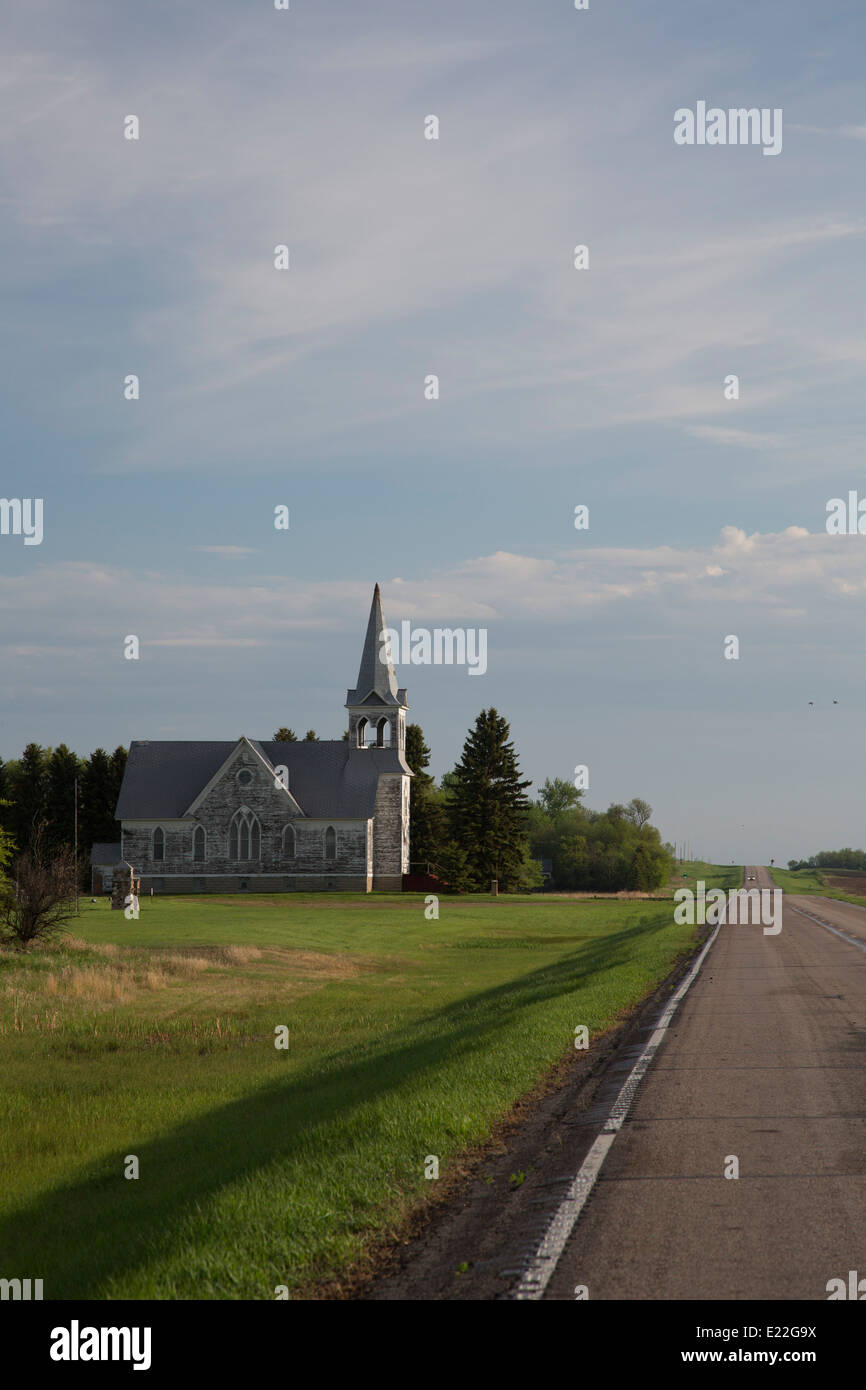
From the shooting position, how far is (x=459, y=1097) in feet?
39.0

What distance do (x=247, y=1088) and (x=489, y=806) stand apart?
7357 centimetres

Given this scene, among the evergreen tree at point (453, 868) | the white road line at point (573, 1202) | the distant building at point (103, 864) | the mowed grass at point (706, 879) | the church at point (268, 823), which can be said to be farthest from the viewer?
the mowed grass at point (706, 879)

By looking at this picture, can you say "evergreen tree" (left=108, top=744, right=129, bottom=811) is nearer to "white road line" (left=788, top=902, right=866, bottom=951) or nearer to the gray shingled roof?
the gray shingled roof

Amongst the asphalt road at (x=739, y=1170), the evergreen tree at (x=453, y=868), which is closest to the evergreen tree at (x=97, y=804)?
the evergreen tree at (x=453, y=868)

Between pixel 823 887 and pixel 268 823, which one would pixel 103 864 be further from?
pixel 823 887

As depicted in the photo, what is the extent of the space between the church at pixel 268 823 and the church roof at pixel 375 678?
179 inches

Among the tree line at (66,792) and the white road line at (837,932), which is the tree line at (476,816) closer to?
the tree line at (66,792)

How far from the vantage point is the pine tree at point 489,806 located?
289 feet

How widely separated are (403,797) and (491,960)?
42445 mm

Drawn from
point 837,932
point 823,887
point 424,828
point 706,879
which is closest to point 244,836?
point 424,828

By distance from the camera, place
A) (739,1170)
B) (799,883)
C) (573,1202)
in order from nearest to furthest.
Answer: (573,1202)
(739,1170)
(799,883)

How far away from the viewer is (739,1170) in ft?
28.1
